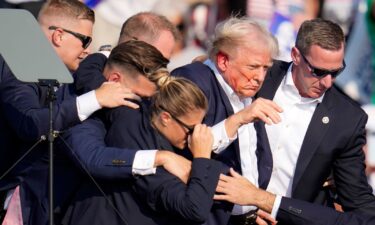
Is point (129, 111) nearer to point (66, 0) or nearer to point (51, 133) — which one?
point (51, 133)

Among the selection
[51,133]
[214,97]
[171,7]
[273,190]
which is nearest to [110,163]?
[51,133]

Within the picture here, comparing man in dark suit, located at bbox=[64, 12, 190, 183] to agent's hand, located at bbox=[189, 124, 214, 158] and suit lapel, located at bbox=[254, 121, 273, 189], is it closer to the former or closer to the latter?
agent's hand, located at bbox=[189, 124, 214, 158]

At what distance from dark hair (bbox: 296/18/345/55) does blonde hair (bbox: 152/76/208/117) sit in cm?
119

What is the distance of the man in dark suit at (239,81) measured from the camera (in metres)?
5.76

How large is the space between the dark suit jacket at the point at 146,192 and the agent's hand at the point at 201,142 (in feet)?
0.16

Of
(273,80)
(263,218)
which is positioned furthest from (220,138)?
(273,80)

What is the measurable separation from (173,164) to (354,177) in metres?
1.39

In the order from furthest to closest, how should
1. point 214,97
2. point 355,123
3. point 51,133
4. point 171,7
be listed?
1. point 171,7
2. point 355,123
3. point 214,97
4. point 51,133

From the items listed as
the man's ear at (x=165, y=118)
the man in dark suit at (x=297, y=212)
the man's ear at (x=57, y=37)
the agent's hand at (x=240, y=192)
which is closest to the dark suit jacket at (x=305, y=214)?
the man in dark suit at (x=297, y=212)

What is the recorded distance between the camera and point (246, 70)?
577 centimetres

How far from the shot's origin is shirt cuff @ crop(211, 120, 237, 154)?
17.8ft

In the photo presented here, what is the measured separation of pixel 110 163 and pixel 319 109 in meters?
1.54

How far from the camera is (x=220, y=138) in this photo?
544cm

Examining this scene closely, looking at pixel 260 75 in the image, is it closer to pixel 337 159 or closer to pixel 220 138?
pixel 220 138
